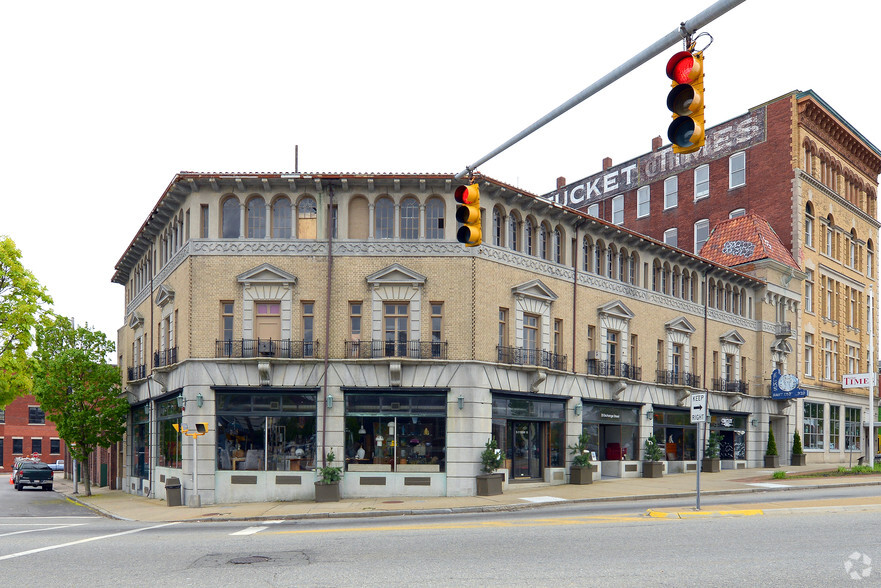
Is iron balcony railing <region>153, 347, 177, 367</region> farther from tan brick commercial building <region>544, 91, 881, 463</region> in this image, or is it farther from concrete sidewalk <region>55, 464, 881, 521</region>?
tan brick commercial building <region>544, 91, 881, 463</region>

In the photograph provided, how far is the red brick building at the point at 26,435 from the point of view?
249ft

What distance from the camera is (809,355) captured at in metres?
49.8

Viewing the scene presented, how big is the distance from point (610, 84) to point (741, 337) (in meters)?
37.7

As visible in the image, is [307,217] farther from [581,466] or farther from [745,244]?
[745,244]

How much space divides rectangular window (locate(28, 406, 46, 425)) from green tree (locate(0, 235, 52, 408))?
1536 inches

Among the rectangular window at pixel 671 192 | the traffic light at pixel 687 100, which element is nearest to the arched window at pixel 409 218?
the traffic light at pixel 687 100

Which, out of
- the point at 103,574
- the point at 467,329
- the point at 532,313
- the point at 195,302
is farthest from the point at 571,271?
the point at 103,574

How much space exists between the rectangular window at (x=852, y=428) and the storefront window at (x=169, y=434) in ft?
142

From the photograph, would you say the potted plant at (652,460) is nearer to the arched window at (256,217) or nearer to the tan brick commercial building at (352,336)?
the tan brick commercial building at (352,336)

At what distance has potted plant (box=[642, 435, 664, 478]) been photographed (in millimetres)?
34969

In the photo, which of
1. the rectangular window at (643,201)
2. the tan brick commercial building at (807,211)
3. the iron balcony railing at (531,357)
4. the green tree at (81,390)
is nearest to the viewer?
the iron balcony railing at (531,357)

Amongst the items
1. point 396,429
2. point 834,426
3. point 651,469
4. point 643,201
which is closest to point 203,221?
point 396,429

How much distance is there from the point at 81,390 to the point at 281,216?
1624cm

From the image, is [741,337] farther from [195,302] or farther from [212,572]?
[212,572]
